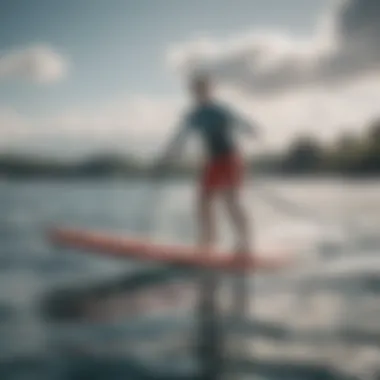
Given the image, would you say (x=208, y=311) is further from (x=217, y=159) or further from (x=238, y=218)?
(x=217, y=159)

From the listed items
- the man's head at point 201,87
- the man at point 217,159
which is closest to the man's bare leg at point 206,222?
the man at point 217,159

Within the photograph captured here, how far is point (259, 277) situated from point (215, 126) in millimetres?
407

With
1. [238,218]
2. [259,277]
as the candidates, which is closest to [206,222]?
[238,218]

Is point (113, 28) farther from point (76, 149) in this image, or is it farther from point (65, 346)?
point (65, 346)

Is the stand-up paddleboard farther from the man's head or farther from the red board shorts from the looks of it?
the man's head

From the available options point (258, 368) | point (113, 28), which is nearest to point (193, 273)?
point (258, 368)

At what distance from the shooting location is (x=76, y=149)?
64.3 inches

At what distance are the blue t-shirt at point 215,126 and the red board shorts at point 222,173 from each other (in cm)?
2

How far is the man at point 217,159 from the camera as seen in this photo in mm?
1558

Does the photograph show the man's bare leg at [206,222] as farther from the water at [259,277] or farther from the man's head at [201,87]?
the man's head at [201,87]

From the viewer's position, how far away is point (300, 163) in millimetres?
1571

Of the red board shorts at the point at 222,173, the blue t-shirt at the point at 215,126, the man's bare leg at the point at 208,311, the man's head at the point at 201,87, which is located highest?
the man's head at the point at 201,87

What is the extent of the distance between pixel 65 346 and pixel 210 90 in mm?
767

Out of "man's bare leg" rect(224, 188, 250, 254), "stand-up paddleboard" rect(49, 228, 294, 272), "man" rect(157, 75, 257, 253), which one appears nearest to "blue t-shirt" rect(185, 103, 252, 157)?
"man" rect(157, 75, 257, 253)
